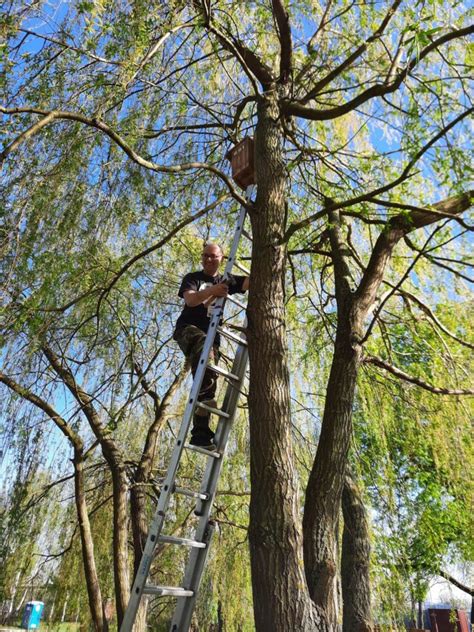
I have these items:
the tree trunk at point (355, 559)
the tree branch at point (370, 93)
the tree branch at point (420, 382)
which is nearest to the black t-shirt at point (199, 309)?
the tree branch at point (420, 382)

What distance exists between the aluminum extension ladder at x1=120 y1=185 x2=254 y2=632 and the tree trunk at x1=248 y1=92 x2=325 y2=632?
28 centimetres

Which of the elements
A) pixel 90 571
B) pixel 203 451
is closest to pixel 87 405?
pixel 90 571

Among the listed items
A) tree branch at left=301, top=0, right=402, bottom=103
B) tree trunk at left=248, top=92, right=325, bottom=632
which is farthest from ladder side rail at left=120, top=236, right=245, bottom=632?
tree branch at left=301, top=0, right=402, bottom=103

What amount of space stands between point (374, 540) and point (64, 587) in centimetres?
303

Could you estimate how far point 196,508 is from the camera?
253 cm

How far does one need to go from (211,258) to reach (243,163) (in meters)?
0.61

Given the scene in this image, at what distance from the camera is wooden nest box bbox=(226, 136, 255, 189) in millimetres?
3211

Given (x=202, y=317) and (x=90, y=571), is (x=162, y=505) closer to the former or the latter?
(x=202, y=317)

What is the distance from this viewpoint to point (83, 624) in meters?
5.66

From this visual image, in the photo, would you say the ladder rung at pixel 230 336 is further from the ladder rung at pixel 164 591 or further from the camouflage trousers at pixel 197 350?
the ladder rung at pixel 164 591

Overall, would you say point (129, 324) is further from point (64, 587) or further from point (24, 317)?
point (64, 587)

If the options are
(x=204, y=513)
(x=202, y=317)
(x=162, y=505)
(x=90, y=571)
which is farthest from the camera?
(x=90, y=571)

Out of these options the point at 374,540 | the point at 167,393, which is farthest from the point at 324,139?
the point at 374,540

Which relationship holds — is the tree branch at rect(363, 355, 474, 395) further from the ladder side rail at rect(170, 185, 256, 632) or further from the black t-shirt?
the black t-shirt
